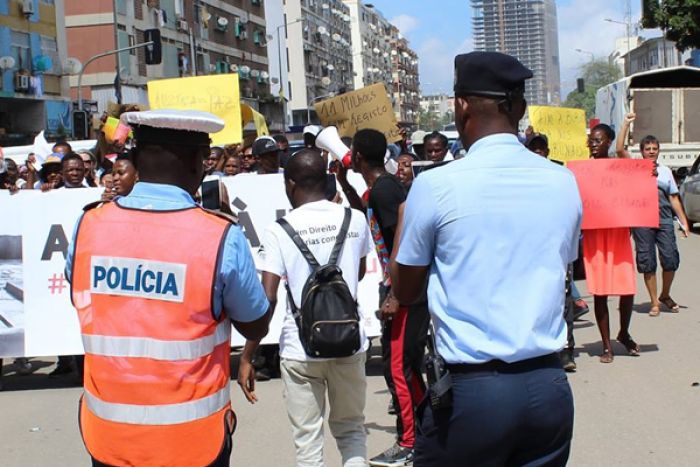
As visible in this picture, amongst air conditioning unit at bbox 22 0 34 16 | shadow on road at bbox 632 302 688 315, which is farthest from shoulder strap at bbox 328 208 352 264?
air conditioning unit at bbox 22 0 34 16

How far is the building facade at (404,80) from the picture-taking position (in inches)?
6456

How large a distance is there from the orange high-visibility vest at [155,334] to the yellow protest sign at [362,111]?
385 inches

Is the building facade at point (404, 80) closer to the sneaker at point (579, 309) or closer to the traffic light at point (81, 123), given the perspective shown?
the traffic light at point (81, 123)

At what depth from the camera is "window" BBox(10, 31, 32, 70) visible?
38906mm

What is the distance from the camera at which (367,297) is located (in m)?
8.95

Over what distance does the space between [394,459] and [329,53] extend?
345 feet

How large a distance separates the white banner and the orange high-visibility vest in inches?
216

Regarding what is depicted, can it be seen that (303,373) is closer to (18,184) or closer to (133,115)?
(133,115)

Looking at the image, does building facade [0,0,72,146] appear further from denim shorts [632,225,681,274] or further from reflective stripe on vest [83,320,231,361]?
reflective stripe on vest [83,320,231,361]

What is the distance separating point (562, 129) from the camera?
14133 millimetres

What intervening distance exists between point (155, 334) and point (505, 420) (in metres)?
1.11

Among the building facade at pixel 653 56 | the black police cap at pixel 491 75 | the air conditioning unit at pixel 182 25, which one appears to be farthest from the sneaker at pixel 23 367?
the building facade at pixel 653 56

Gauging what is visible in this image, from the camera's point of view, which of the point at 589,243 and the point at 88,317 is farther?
the point at 589,243

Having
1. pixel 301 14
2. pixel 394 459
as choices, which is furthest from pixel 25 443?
pixel 301 14
